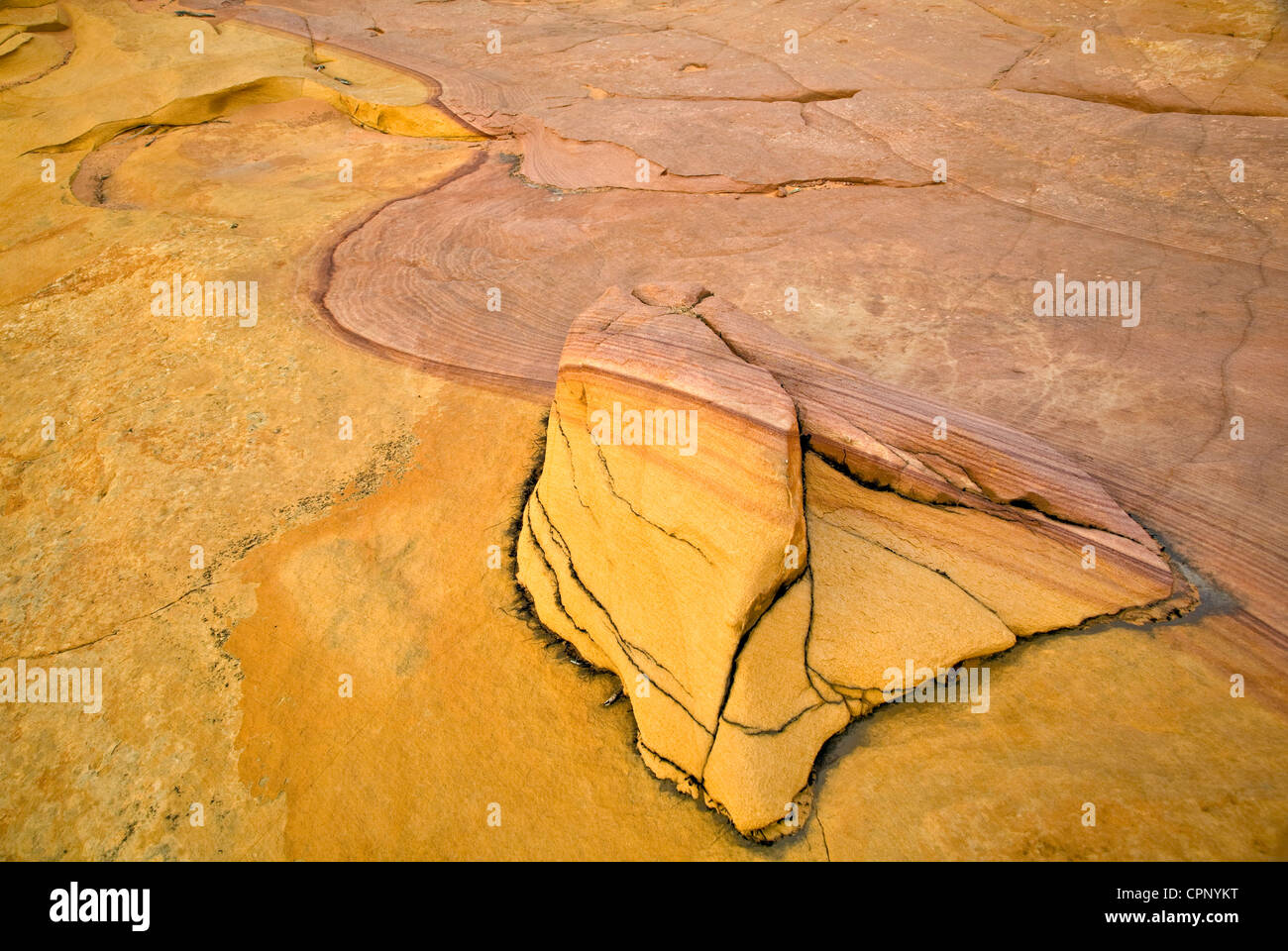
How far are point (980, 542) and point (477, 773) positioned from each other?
1.44 m

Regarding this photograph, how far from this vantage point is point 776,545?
1651mm

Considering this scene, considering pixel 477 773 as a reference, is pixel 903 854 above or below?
above

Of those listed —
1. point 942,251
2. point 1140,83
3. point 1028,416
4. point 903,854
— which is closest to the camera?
point 903,854

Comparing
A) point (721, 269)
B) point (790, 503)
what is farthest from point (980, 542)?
point (721, 269)

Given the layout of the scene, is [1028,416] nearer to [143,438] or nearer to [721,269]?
[721,269]

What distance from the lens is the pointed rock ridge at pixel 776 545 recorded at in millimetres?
1673

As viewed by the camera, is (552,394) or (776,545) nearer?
(776,545)

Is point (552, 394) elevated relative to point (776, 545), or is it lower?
lower

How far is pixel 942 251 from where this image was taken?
11.4 ft

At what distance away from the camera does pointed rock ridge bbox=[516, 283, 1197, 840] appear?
1.67 meters

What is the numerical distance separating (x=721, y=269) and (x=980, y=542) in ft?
6.68
